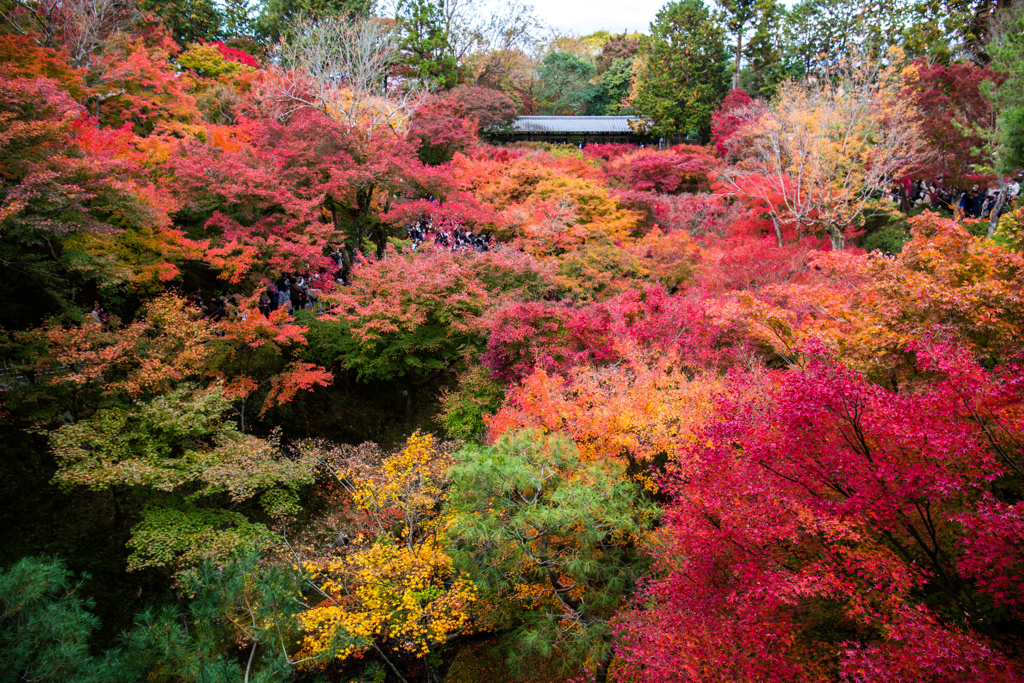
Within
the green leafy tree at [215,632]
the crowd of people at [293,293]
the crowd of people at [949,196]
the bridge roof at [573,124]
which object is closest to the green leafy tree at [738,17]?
the bridge roof at [573,124]

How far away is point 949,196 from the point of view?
20.3 meters

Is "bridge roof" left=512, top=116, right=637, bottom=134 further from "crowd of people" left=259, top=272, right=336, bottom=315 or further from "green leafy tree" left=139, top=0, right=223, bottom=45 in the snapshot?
"crowd of people" left=259, top=272, right=336, bottom=315

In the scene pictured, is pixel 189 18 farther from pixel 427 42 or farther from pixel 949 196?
pixel 949 196

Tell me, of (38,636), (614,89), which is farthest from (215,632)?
(614,89)

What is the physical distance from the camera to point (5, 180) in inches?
364

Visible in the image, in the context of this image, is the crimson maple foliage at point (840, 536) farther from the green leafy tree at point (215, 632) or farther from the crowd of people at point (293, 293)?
the crowd of people at point (293, 293)

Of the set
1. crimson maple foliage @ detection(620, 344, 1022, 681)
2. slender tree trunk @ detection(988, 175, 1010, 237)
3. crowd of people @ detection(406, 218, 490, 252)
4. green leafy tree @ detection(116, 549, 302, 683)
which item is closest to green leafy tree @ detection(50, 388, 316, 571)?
green leafy tree @ detection(116, 549, 302, 683)

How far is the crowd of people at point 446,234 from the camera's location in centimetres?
1758

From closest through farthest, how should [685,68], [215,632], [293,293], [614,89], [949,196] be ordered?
1. [215,632]
2. [293,293]
3. [949,196]
4. [685,68]
5. [614,89]

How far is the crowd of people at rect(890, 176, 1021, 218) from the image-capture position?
18.0m

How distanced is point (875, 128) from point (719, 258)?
8153 mm

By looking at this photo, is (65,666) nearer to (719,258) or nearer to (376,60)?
(719,258)

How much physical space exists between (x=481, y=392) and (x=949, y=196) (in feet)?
67.7

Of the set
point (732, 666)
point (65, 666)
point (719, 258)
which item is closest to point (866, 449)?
Result: point (732, 666)
